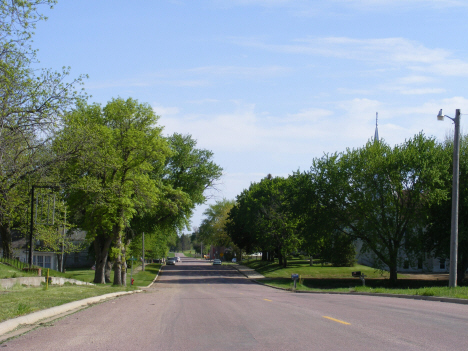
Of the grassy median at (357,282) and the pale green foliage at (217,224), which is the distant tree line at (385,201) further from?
the pale green foliage at (217,224)

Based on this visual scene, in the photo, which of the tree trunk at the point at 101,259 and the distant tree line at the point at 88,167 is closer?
the distant tree line at the point at 88,167

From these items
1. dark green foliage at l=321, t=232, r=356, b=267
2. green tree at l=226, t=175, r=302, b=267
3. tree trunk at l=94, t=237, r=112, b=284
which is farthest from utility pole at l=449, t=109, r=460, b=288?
green tree at l=226, t=175, r=302, b=267

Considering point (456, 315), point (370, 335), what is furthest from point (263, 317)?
point (456, 315)

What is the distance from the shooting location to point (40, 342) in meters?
7.72

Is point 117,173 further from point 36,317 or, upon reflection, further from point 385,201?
point 385,201

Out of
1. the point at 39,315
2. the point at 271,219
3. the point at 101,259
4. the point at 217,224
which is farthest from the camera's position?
the point at 217,224

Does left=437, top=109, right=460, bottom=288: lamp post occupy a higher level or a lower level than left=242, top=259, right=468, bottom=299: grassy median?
higher

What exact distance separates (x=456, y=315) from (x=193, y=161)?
34569 millimetres

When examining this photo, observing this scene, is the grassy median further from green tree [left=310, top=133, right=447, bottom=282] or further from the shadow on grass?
green tree [left=310, top=133, right=447, bottom=282]

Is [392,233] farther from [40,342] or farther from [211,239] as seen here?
[211,239]

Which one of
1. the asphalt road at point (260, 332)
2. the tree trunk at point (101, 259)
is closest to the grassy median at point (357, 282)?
the asphalt road at point (260, 332)

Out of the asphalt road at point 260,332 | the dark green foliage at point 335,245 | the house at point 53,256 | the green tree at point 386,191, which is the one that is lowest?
the house at point 53,256

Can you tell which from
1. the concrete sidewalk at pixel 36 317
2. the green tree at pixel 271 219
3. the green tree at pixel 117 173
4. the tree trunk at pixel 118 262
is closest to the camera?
the concrete sidewalk at pixel 36 317

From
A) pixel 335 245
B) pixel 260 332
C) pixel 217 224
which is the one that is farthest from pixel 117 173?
pixel 217 224
